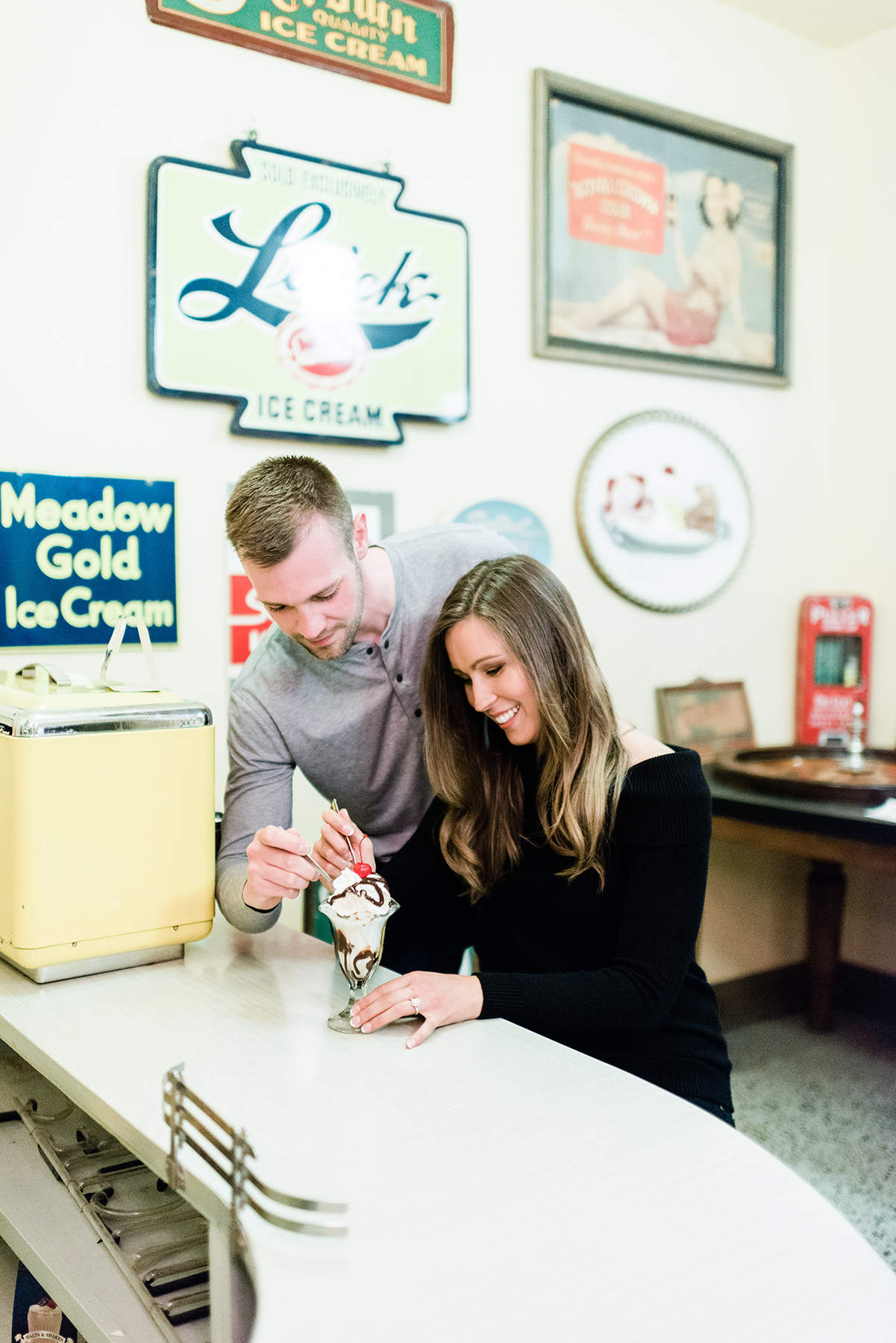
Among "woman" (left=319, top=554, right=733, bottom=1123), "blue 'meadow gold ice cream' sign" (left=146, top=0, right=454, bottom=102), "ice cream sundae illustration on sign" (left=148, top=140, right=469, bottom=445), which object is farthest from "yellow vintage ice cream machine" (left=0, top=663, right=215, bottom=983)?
"blue 'meadow gold ice cream' sign" (left=146, top=0, right=454, bottom=102)

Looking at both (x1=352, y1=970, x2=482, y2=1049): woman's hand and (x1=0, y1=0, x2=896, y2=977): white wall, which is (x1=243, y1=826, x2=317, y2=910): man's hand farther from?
(x1=0, y1=0, x2=896, y2=977): white wall

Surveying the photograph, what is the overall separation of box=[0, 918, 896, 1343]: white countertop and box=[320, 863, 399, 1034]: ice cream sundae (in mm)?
71

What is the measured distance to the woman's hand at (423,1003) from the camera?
4.41 ft

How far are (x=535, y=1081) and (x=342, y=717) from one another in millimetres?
942

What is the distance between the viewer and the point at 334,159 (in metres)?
2.56

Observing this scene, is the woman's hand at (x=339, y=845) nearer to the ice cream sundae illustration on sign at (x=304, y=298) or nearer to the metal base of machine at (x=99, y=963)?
the metal base of machine at (x=99, y=963)

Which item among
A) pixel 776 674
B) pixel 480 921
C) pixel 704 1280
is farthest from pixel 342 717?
pixel 776 674

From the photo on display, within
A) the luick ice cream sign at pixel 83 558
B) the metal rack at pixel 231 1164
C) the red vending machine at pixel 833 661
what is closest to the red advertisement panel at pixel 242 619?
the luick ice cream sign at pixel 83 558

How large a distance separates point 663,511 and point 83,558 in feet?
5.62

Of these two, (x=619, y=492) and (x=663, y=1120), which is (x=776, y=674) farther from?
(x=663, y=1120)

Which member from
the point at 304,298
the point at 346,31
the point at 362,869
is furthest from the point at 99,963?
the point at 346,31

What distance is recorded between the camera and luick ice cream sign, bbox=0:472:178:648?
7.18 feet

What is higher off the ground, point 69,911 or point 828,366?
point 828,366

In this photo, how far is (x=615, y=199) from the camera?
3.07 metres
